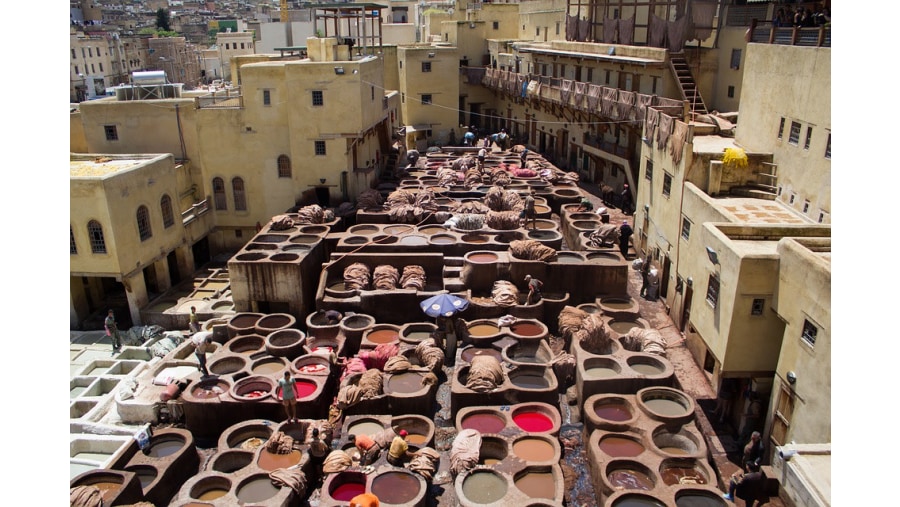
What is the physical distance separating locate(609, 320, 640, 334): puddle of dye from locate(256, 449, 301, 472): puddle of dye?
11.3 meters

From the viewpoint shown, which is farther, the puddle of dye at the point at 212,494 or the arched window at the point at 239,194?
the arched window at the point at 239,194

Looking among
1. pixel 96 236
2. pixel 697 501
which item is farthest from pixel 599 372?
pixel 96 236

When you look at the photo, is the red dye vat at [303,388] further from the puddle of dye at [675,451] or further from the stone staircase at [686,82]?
the stone staircase at [686,82]

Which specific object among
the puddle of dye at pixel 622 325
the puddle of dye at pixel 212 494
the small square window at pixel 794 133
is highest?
the small square window at pixel 794 133

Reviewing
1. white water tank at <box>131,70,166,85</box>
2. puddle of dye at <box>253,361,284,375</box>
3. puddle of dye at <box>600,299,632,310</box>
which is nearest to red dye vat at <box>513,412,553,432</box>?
puddle of dye at <box>600,299,632,310</box>

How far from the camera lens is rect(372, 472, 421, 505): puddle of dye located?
47.4 ft

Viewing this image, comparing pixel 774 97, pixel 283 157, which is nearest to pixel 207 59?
Result: pixel 283 157

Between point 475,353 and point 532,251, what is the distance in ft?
17.9

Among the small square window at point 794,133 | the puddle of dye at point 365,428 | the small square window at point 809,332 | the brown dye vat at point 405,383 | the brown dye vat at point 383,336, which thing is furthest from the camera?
the brown dye vat at point 383,336

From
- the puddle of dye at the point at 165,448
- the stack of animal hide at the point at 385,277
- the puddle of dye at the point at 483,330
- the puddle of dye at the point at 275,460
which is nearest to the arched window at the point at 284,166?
the stack of animal hide at the point at 385,277

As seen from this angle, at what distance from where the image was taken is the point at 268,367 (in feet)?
66.5

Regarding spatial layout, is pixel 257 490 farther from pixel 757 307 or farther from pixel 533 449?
pixel 757 307

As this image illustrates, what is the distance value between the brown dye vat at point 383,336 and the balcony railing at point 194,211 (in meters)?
13.2

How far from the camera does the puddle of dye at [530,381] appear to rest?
18.8 metres
